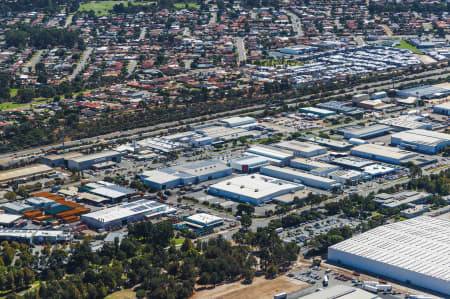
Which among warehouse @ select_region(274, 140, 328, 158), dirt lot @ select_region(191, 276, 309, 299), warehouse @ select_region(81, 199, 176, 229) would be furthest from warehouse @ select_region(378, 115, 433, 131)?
dirt lot @ select_region(191, 276, 309, 299)

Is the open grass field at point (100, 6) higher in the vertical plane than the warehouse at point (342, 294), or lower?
higher

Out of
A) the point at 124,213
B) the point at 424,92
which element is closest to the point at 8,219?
the point at 124,213

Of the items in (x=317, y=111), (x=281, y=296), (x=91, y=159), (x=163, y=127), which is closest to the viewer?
(x=281, y=296)

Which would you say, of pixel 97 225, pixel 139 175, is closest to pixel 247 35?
pixel 139 175

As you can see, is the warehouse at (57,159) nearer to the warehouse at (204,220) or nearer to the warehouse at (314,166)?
the warehouse at (204,220)

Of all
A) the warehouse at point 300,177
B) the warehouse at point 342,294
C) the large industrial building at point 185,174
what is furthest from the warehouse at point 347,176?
the warehouse at point 342,294

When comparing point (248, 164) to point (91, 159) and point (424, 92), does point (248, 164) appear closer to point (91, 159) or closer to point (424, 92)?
point (91, 159)

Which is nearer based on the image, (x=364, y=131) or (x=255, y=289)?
(x=255, y=289)
